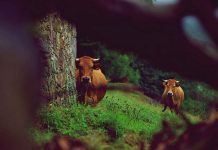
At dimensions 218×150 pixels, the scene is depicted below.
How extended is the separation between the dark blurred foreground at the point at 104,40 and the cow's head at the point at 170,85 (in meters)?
9.52

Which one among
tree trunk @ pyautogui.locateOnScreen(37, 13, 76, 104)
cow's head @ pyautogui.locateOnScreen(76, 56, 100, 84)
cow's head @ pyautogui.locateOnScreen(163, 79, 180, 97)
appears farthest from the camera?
cow's head @ pyautogui.locateOnScreen(163, 79, 180, 97)

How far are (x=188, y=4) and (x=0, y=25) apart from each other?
12 cm

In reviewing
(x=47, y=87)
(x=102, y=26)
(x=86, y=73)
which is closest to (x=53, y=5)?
(x=102, y=26)

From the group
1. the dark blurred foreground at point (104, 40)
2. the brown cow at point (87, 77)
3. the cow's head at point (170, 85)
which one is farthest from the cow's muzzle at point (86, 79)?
the dark blurred foreground at point (104, 40)

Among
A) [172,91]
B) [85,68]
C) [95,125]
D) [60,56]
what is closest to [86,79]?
[85,68]

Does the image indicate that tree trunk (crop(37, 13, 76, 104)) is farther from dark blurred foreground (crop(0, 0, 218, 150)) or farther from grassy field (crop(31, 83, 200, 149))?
dark blurred foreground (crop(0, 0, 218, 150))

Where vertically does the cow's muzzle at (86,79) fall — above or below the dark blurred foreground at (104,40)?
below

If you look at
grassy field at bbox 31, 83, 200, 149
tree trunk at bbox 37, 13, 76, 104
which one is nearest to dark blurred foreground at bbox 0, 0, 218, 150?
grassy field at bbox 31, 83, 200, 149

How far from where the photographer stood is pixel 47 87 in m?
6.50

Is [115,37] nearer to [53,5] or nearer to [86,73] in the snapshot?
[53,5]

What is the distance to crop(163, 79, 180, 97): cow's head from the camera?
9914 mm

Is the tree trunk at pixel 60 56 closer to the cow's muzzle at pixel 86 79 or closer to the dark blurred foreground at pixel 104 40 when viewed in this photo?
the cow's muzzle at pixel 86 79

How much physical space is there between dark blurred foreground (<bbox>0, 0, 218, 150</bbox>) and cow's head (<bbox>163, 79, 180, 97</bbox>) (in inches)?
375

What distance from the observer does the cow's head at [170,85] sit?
9.91m
